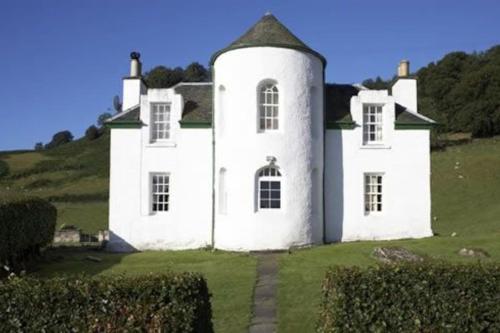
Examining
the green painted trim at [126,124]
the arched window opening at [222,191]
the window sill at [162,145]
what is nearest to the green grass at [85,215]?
the green painted trim at [126,124]

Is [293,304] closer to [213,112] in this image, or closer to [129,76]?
[213,112]

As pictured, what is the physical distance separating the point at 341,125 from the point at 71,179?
5826cm

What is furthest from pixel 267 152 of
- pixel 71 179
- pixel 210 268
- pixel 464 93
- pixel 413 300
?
pixel 464 93

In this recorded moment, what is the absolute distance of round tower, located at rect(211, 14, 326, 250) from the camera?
910 inches

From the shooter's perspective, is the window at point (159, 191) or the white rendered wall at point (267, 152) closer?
the white rendered wall at point (267, 152)

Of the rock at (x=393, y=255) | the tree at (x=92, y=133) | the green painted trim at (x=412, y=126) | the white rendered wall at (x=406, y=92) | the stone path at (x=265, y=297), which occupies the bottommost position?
the stone path at (x=265, y=297)

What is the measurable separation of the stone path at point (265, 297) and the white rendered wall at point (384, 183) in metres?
5.43

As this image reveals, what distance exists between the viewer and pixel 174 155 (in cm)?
2547

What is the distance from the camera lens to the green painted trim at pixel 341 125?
84.3ft

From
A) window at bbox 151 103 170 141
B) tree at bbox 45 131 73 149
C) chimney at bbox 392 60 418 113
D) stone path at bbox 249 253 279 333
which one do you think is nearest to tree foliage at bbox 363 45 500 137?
chimney at bbox 392 60 418 113

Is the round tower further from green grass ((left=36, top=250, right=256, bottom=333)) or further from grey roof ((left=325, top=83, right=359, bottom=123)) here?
grey roof ((left=325, top=83, right=359, bottom=123))

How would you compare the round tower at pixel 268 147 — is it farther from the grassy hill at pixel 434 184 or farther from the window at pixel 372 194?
the grassy hill at pixel 434 184

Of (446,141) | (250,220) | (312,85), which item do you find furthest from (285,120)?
(446,141)

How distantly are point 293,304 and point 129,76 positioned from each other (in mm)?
18283
